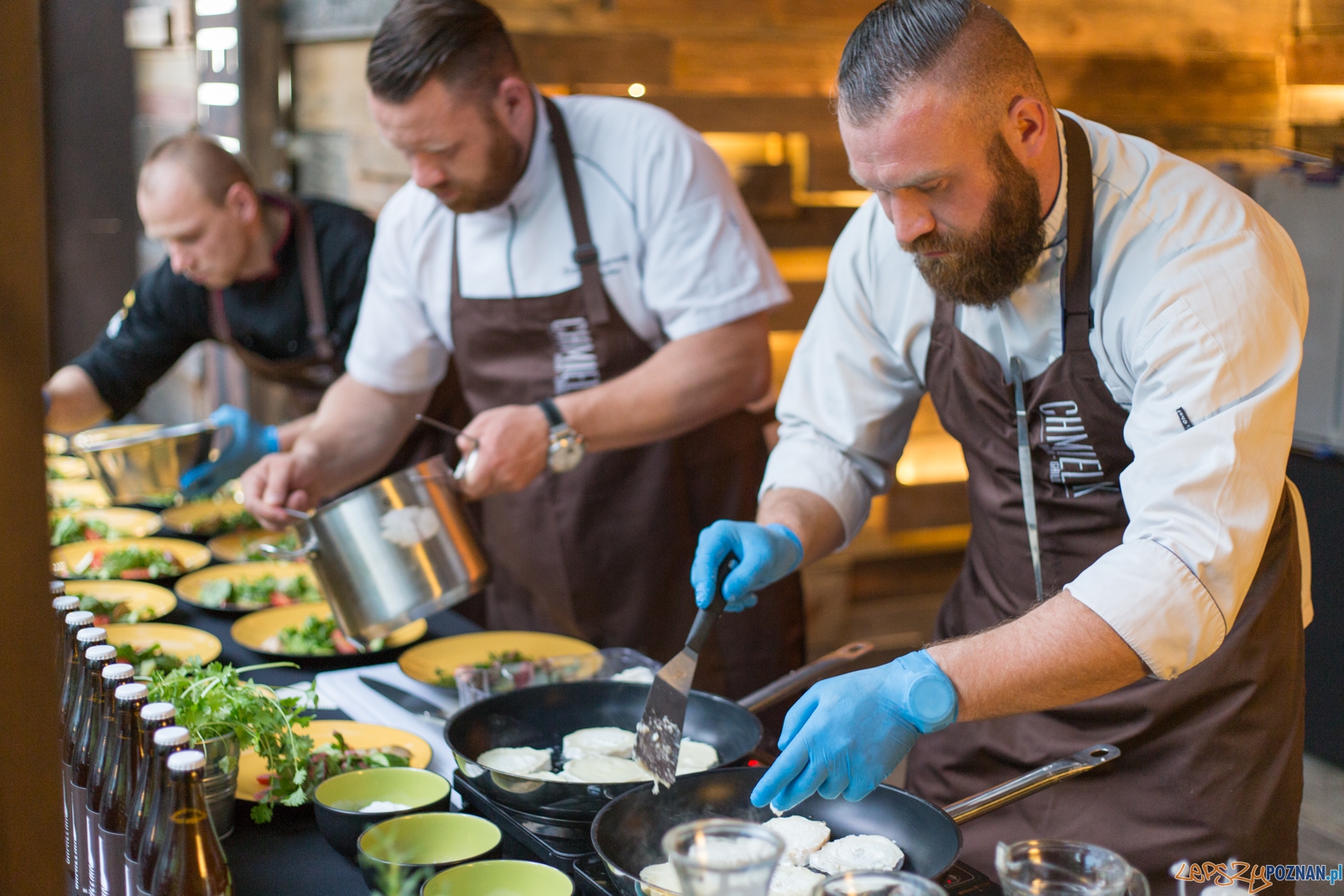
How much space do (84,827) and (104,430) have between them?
92.7 inches

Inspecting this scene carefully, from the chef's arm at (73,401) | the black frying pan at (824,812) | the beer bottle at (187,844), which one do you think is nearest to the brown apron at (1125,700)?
the black frying pan at (824,812)

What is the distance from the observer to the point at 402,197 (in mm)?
2600

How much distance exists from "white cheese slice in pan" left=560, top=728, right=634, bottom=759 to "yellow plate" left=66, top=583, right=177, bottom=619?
100 centimetres

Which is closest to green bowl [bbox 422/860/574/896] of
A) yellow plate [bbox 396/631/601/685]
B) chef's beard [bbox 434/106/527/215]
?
yellow plate [bbox 396/631/601/685]

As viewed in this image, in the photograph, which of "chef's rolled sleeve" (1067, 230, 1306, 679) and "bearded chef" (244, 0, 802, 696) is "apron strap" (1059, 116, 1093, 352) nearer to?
"chef's rolled sleeve" (1067, 230, 1306, 679)

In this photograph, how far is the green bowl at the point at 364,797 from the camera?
4.19ft

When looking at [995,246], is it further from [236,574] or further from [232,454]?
[232,454]

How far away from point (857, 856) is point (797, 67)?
9.49ft

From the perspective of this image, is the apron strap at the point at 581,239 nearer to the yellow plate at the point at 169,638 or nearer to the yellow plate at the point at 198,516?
the yellow plate at the point at 169,638

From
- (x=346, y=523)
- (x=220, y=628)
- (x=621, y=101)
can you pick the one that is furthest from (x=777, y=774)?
(x=621, y=101)

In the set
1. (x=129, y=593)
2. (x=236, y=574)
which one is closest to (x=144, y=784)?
(x=129, y=593)

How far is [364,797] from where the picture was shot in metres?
1.38

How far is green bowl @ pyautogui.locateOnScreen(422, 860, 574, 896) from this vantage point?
115 centimetres

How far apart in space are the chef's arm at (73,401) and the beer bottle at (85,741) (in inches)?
82.2
